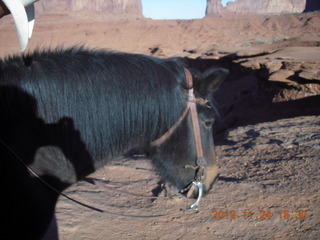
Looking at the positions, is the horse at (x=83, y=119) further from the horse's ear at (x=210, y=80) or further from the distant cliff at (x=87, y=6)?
the distant cliff at (x=87, y=6)

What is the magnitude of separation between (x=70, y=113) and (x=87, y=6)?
75.8 meters

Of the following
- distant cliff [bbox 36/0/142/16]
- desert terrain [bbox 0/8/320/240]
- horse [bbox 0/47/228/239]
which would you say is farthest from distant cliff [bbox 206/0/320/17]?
horse [bbox 0/47/228/239]

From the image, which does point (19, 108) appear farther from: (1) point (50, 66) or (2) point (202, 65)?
(2) point (202, 65)

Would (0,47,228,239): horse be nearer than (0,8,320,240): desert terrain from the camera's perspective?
Yes

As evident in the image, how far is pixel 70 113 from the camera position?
1.52m

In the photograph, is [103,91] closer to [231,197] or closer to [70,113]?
[70,113]

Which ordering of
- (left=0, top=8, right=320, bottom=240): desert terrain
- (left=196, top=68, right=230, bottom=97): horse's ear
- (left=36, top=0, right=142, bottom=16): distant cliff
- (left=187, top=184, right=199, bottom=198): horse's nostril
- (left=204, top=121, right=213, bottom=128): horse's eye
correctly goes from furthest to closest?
(left=36, top=0, right=142, bottom=16): distant cliff
(left=0, top=8, right=320, bottom=240): desert terrain
(left=187, top=184, right=199, bottom=198): horse's nostril
(left=204, top=121, right=213, bottom=128): horse's eye
(left=196, top=68, right=230, bottom=97): horse's ear

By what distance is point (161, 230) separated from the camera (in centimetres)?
283

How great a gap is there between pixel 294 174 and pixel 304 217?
93 cm

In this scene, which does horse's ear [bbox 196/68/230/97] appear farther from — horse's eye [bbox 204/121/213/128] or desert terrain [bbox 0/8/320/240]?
desert terrain [bbox 0/8/320/240]
